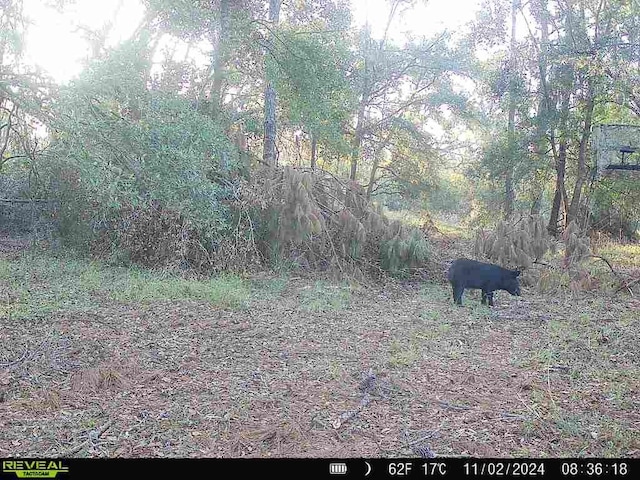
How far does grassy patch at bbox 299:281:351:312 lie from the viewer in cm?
856

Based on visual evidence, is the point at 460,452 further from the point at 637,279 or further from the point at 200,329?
the point at 637,279

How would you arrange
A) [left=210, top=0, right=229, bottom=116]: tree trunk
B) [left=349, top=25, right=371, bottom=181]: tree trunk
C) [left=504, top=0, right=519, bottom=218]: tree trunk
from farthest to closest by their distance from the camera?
[left=349, top=25, right=371, bottom=181]: tree trunk, [left=504, top=0, right=519, bottom=218]: tree trunk, [left=210, top=0, right=229, bottom=116]: tree trunk

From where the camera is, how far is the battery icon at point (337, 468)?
342cm

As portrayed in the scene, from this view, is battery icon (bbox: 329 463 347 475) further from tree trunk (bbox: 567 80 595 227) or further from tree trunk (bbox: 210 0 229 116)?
tree trunk (bbox: 567 80 595 227)

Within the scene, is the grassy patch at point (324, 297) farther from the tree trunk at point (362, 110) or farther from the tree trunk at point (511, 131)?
the tree trunk at point (511, 131)

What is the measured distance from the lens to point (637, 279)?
33.1 ft

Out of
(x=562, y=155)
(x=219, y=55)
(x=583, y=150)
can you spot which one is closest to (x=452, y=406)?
(x=219, y=55)

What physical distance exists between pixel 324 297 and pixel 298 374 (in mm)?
3628

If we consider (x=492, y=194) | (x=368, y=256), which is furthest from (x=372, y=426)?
(x=492, y=194)

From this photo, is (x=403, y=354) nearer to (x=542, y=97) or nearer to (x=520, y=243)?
(x=520, y=243)

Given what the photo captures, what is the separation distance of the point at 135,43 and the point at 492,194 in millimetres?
11224

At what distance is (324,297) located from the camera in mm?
9234

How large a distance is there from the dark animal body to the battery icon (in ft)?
19.9

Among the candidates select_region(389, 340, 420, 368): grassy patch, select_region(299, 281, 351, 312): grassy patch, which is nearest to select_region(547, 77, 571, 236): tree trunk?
select_region(299, 281, 351, 312): grassy patch
